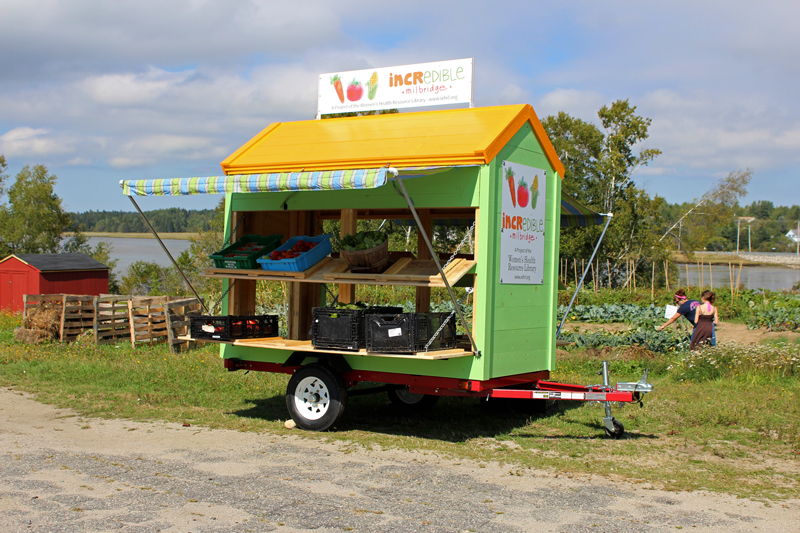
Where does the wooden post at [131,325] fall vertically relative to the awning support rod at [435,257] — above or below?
below

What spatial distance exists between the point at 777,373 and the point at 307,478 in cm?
766

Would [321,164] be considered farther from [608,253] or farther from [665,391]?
[608,253]

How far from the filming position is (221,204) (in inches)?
1485

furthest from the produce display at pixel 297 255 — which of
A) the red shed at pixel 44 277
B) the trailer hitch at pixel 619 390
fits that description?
the red shed at pixel 44 277

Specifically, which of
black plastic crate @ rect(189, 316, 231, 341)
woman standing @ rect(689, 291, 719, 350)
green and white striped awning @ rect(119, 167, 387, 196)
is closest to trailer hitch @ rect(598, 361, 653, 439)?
green and white striped awning @ rect(119, 167, 387, 196)

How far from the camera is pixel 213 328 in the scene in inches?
349

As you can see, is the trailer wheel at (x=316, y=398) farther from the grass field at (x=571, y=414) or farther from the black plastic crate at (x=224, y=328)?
the black plastic crate at (x=224, y=328)

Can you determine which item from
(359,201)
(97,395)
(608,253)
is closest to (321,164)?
(359,201)

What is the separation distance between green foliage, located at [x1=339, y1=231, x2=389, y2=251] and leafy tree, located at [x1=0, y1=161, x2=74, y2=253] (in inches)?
1664

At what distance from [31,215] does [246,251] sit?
4090 centimetres

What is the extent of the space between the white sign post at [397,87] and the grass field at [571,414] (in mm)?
4007

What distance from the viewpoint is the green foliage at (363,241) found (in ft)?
27.1

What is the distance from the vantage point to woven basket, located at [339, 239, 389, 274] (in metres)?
8.13

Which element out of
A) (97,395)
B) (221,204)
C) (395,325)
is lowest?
(97,395)
